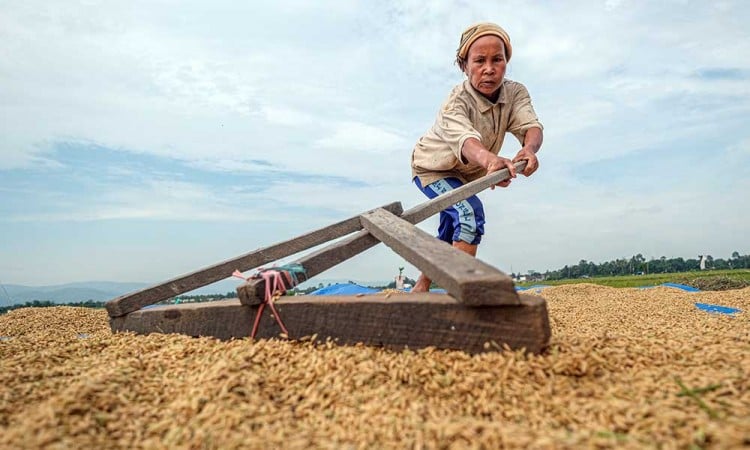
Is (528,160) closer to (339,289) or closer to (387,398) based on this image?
(387,398)

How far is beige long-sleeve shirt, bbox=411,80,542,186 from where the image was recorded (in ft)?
13.4

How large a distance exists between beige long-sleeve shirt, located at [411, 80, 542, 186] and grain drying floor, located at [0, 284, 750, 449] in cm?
218

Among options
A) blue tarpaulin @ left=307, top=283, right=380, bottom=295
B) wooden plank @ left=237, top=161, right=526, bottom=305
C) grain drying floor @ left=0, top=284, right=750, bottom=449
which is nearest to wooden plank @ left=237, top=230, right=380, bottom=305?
wooden plank @ left=237, top=161, right=526, bottom=305

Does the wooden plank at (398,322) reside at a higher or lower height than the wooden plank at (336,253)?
lower

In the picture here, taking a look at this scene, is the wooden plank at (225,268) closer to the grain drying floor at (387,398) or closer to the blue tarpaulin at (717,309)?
the grain drying floor at (387,398)

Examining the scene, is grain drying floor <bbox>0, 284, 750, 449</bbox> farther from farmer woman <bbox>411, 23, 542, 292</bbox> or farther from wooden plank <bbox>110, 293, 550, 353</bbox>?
farmer woman <bbox>411, 23, 542, 292</bbox>

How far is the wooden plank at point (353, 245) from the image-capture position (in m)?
2.53

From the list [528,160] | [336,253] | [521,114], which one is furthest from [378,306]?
[521,114]

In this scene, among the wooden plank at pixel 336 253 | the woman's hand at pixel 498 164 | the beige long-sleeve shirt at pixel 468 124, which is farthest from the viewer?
the beige long-sleeve shirt at pixel 468 124

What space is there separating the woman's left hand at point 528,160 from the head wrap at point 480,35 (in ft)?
2.91

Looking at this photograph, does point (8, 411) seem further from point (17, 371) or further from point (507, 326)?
point (507, 326)

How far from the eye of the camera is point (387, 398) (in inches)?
70.2

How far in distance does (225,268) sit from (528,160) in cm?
237

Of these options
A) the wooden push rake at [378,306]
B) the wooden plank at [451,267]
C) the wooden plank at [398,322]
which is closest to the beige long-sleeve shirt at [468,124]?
the wooden push rake at [378,306]
